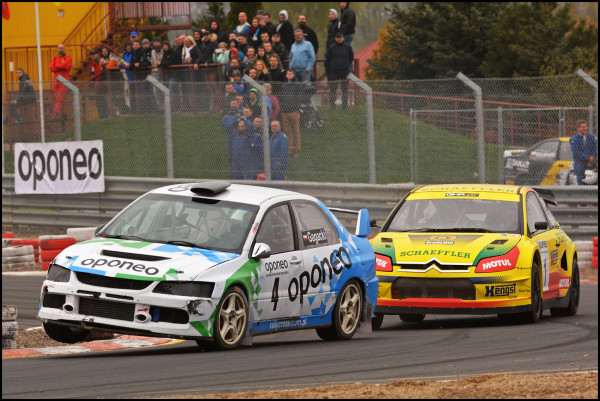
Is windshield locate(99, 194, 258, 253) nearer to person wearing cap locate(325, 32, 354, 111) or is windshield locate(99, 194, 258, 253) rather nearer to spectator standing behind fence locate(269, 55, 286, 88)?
spectator standing behind fence locate(269, 55, 286, 88)

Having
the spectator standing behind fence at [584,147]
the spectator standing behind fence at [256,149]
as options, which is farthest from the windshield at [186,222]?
the spectator standing behind fence at [584,147]

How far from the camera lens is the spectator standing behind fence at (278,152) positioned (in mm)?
18547

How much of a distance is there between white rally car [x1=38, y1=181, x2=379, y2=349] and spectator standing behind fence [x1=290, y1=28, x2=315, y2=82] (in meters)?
9.95

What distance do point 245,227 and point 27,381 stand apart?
286 centimetres

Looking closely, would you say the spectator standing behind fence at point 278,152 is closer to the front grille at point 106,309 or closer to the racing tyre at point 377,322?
the racing tyre at point 377,322

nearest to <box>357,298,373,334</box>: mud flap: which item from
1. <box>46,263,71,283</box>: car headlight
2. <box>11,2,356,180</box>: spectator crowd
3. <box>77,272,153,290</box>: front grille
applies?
<box>77,272,153,290</box>: front grille

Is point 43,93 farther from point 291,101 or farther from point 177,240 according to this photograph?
point 177,240

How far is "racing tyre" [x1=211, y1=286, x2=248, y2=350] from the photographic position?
29.3 feet

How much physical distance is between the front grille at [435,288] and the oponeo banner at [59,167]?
10097 mm

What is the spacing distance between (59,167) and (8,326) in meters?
12.4

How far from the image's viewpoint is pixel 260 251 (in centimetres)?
947

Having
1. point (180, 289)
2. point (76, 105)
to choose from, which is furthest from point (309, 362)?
point (76, 105)

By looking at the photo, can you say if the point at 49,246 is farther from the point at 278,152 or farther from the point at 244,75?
the point at 244,75

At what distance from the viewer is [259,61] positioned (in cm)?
1997
